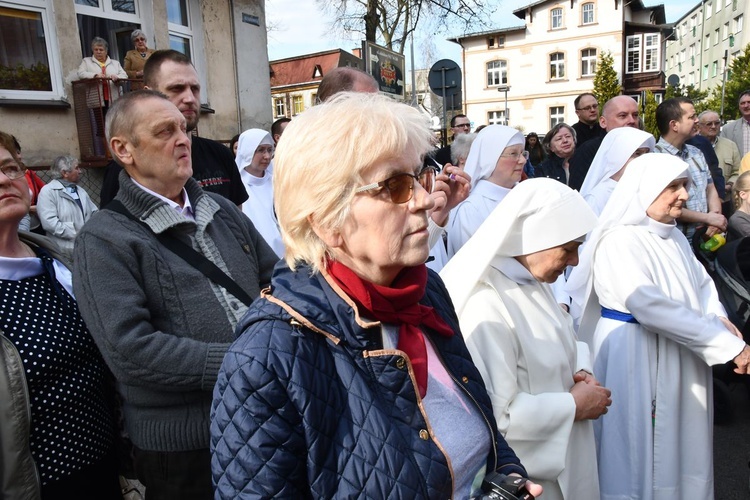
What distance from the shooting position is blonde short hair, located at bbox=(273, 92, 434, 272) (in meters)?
1.51

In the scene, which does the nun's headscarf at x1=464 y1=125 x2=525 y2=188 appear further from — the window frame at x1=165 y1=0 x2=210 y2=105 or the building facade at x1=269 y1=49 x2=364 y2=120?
the building facade at x1=269 y1=49 x2=364 y2=120

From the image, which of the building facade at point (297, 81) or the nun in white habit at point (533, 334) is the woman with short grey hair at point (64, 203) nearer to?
the nun in white habit at point (533, 334)

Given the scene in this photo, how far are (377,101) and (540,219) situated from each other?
1.17 meters

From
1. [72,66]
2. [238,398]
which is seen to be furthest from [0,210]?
[72,66]

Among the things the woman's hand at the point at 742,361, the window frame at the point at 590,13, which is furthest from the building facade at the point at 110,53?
the window frame at the point at 590,13

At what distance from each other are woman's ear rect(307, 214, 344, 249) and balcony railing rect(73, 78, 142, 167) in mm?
7115

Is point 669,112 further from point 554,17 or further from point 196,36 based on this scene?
point 554,17

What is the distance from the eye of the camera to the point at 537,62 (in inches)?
2004

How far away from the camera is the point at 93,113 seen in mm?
7816

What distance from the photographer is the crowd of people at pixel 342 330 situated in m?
1.41

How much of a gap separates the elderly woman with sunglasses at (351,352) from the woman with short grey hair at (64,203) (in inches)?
246

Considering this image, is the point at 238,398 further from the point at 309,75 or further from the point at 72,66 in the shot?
the point at 309,75

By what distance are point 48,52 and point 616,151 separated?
24.1 ft

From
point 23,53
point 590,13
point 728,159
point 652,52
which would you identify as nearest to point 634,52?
point 652,52
